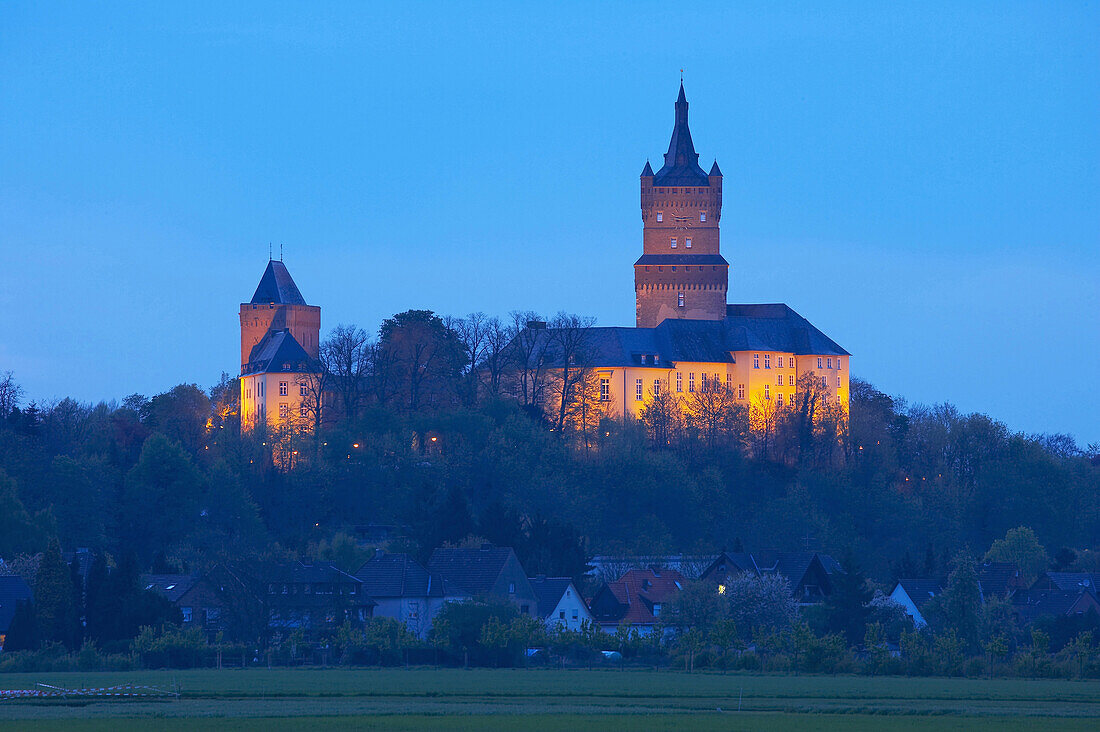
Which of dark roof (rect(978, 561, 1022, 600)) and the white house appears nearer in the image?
the white house

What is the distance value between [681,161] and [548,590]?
68.3 meters

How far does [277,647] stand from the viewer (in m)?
61.1

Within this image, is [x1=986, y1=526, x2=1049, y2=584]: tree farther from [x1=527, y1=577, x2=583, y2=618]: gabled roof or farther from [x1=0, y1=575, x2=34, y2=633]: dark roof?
[x1=0, y1=575, x2=34, y2=633]: dark roof

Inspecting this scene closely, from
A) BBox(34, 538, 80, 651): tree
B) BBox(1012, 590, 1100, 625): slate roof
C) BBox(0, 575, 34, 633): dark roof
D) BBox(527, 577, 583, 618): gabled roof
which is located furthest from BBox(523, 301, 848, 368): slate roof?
BBox(34, 538, 80, 651): tree

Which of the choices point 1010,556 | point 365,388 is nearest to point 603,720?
point 1010,556

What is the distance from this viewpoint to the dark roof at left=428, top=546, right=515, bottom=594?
7400 centimetres

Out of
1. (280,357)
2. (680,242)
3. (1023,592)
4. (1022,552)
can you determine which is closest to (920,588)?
(1023,592)

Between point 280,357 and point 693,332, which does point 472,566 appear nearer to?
point 280,357

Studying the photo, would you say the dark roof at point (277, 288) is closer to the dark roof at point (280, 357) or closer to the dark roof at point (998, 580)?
the dark roof at point (280, 357)

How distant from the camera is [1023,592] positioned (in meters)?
80.6

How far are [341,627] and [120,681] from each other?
1230cm

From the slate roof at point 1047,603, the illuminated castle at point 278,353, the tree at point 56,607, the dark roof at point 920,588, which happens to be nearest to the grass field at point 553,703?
the tree at point 56,607

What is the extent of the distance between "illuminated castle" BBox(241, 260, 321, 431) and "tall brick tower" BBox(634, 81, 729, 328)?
72.5ft

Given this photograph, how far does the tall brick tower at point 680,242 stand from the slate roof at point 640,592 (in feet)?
166
